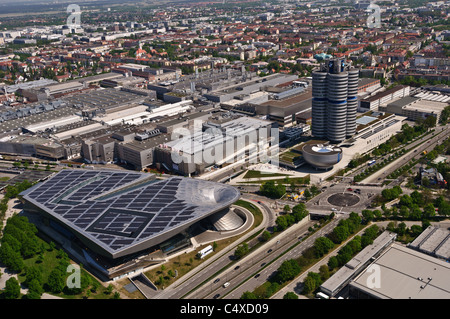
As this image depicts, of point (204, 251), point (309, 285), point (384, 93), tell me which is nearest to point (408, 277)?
point (309, 285)

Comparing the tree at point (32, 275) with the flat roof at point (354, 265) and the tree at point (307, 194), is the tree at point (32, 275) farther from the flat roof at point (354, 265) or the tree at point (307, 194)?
the tree at point (307, 194)

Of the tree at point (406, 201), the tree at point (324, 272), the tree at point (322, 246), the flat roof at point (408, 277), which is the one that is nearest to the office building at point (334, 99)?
the tree at point (406, 201)

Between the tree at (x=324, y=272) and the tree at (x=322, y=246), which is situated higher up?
the tree at (x=322, y=246)

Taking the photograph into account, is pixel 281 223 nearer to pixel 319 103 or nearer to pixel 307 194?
pixel 307 194

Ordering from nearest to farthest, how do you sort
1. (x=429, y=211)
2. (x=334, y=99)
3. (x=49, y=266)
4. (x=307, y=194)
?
(x=49, y=266), (x=429, y=211), (x=307, y=194), (x=334, y=99)

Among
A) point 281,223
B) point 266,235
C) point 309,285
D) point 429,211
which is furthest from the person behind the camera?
point 429,211

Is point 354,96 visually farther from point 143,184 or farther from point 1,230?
point 1,230

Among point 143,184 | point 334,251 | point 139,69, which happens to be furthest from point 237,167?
point 139,69
